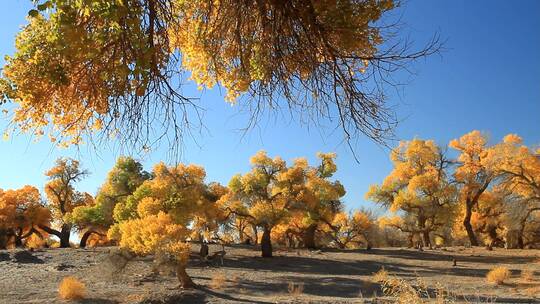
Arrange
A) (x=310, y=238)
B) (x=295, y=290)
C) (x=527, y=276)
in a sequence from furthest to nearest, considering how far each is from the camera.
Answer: (x=310, y=238) → (x=527, y=276) → (x=295, y=290)

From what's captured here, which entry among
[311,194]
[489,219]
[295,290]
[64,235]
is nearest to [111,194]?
[64,235]

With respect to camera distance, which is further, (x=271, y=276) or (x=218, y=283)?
(x=271, y=276)

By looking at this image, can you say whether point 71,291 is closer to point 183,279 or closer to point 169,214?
point 183,279

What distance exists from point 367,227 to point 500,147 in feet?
43.1

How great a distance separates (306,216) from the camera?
34281 millimetres

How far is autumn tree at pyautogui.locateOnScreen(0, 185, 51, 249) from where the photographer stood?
1528 inches

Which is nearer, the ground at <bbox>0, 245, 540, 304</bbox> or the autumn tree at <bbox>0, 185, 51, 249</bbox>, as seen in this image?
the ground at <bbox>0, 245, 540, 304</bbox>

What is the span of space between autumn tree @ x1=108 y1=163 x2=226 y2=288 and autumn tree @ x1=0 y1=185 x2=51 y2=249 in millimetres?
16517

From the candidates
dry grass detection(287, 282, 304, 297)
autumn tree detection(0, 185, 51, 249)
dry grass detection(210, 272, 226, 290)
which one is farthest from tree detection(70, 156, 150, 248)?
dry grass detection(287, 282, 304, 297)

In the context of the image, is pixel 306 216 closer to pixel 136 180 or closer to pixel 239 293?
pixel 136 180

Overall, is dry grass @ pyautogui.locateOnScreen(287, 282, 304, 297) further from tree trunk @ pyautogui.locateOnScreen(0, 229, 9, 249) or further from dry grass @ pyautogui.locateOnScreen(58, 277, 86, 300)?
tree trunk @ pyautogui.locateOnScreen(0, 229, 9, 249)

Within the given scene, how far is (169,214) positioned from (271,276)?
6951 millimetres

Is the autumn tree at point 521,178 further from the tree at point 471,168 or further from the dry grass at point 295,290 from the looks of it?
the dry grass at point 295,290

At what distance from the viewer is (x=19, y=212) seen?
4019 centimetres
